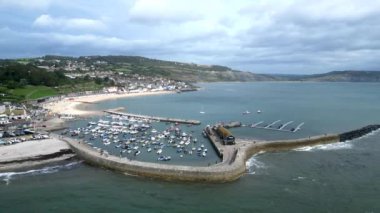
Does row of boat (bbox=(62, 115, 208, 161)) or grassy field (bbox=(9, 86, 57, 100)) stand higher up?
grassy field (bbox=(9, 86, 57, 100))

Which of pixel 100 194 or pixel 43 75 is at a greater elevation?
pixel 43 75

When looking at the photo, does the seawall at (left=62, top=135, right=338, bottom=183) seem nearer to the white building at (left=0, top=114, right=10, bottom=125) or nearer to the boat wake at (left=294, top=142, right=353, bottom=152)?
the boat wake at (left=294, top=142, right=353, bottom=152)

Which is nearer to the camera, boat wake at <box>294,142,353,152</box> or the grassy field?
boat wake at <box>294,142,353,152</box>

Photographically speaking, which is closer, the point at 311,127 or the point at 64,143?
the point at 64,143

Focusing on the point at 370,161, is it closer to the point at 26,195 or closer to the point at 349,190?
the point at 349,190

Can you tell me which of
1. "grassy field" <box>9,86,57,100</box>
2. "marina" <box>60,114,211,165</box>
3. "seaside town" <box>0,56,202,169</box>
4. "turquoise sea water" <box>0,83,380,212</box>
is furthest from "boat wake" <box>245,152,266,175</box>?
"grassy field" <box>9,86,57,100</box>

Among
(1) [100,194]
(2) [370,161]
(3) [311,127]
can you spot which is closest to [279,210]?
(1) [100,194]

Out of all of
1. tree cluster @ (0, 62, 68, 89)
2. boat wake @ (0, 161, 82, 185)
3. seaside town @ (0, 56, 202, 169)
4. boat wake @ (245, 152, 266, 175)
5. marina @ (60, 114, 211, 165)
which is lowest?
boat wake @ (0, 161, 82, 185)

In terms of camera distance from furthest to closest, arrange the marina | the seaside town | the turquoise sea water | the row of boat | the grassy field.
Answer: the grassy field, the row of boat, the marina, the seaside town, the turquoise sea water
